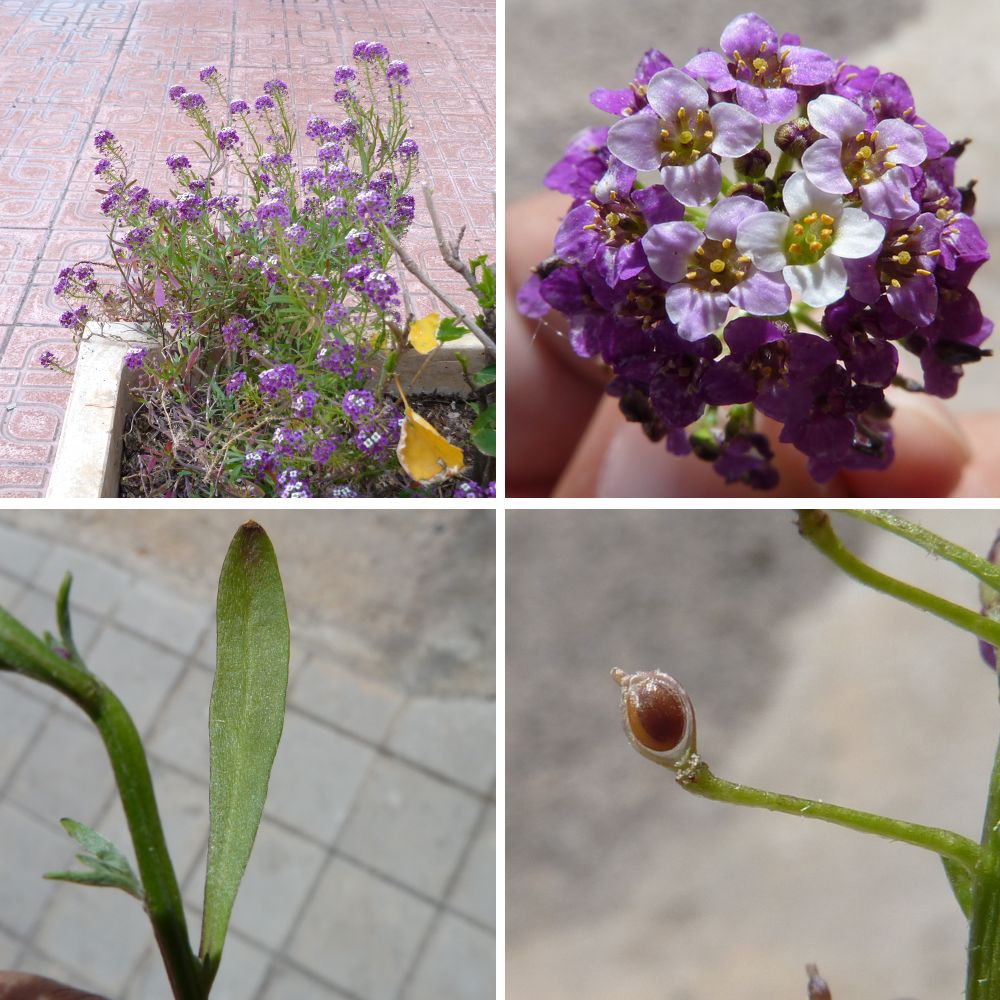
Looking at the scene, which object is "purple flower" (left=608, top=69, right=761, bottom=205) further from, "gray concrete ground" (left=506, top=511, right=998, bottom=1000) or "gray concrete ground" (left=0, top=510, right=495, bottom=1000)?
"gray concrete ground" (left=0, top=510, right=495, bottom=1000)

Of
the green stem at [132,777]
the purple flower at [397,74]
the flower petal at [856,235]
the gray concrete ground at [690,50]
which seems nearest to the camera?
the green stem at [132,777]

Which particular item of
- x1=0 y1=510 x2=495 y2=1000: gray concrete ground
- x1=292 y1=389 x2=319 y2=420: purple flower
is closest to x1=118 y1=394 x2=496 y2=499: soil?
x1=292 y1=389 x2=319 y2=420: purple flower

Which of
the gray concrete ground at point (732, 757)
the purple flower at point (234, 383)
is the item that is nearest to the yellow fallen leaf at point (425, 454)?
the purple flower at point (234, 383)

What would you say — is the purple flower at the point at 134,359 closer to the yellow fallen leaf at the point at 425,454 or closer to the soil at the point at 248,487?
the soil at the point at 248,487

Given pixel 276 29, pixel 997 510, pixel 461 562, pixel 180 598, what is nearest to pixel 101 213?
pixel 276 29

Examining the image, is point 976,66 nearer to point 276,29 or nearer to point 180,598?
point 276,29

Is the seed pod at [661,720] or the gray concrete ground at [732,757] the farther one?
the gray concrete ground at [732,757]
